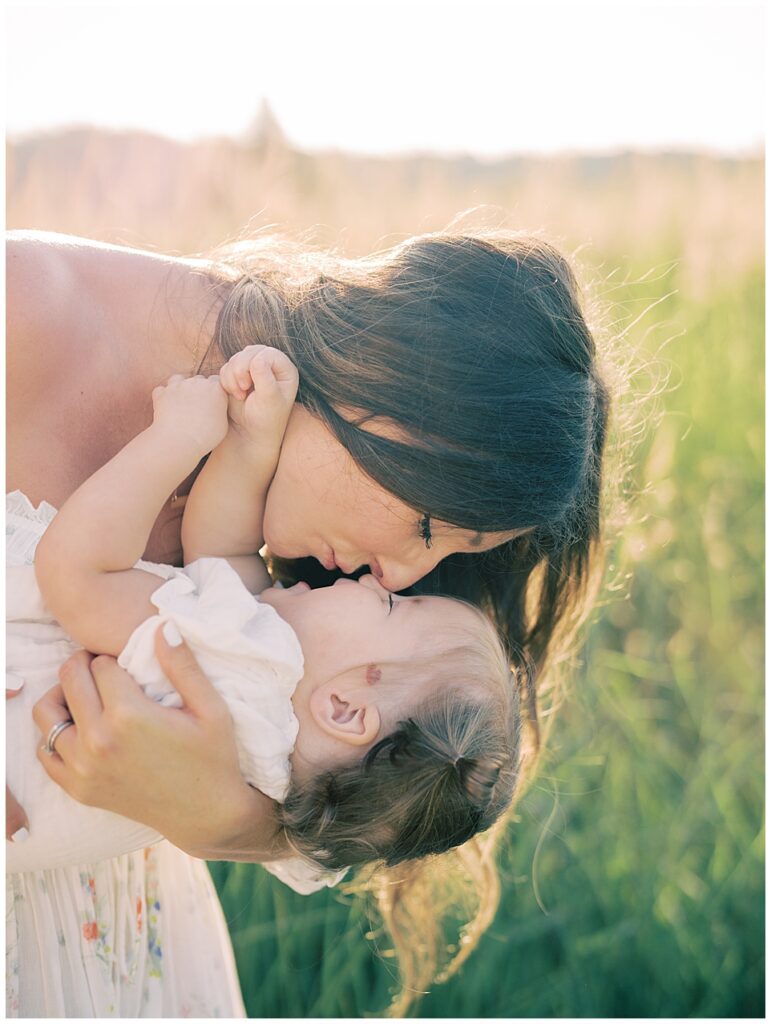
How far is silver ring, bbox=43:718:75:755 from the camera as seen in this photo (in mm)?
1508

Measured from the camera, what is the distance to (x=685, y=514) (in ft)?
11.9

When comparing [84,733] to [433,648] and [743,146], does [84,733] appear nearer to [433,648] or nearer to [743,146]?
[433,648]

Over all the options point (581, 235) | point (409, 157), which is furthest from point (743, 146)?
point (409, 157)

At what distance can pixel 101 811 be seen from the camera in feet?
5.09

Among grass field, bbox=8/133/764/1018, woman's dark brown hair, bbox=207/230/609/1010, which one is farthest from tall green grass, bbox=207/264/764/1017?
woman's dark brown hair, bbox=207/230/609/1010

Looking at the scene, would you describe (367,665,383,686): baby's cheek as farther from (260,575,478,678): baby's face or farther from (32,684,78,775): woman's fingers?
(32,684,78,775): woman's fingers

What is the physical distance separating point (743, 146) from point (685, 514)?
7.67ft

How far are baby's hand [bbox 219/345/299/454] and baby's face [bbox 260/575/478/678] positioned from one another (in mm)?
264

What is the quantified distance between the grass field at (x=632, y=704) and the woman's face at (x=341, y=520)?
23.8 inches

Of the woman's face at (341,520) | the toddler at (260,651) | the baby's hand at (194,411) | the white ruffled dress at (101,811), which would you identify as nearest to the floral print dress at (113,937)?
the white ruffled dress at (101,811)

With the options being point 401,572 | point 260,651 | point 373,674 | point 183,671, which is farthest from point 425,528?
point 183,671

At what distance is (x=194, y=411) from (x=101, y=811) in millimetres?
614

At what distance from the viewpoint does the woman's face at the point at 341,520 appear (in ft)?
5.53

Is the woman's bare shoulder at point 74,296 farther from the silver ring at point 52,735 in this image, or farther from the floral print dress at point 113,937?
the silver ring at point 52,735
